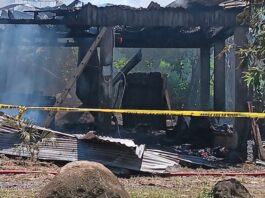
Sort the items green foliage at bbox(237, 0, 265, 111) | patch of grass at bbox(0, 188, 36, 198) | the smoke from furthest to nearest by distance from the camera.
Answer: the smoke → patch of grass at bbox(0, 188, 36, 198) → green foliage at bbox(237, 0, 265, 111)

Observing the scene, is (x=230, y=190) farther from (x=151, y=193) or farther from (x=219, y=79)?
(x=219, y=79)

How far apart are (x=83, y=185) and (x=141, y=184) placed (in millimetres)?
4202

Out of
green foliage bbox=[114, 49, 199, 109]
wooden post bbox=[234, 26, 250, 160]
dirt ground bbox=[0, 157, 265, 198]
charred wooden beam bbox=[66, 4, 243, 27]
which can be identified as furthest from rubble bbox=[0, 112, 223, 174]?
green foliage bbox=[114, 49, 199, 109]

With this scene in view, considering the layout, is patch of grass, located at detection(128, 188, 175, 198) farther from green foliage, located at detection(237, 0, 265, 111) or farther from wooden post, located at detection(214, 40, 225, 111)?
wooden post, located at detection(214, 40, 225, 111)

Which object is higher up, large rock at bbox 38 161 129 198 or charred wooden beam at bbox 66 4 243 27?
charred wooden beam at bbox 66 4 243 27

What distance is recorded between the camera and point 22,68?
23469 mm

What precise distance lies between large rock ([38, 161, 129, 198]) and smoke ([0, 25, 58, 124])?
11.5 m

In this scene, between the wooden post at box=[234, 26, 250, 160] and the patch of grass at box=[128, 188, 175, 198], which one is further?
the wooden post at box=[234, 26, 250, 160]

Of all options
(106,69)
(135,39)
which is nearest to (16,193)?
(106,69)

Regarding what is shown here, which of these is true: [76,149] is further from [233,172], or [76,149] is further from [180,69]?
[180,69]

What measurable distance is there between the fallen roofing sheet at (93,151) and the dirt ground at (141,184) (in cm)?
26

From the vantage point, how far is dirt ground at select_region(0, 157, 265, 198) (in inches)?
354

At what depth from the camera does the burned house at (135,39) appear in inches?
613

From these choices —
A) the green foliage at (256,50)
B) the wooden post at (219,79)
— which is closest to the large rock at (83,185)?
the green foliage at (256,50)
